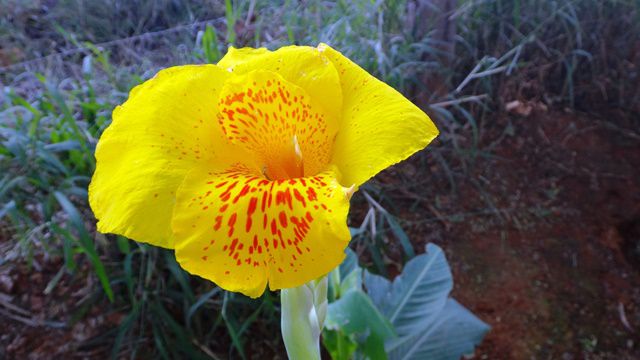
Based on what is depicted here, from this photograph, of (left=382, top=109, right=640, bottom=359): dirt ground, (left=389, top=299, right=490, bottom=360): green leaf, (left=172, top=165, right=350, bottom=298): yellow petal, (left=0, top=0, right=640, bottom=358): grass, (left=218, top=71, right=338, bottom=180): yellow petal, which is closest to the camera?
(left=172, top=165, right=350, bottom=298): yellow petal

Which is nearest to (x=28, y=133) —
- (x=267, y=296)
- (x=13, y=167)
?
(x=13, y=167)

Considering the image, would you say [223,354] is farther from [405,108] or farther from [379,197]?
[405,108]

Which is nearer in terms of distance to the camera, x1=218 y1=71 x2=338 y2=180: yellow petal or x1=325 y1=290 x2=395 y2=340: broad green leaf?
x1=218 y1=71 x2=338 y2=180: yellow petal

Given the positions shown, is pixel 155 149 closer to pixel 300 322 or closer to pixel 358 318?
pixel 300 322

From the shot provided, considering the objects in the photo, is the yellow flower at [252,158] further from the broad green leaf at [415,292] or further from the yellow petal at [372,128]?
the broad green leaf at [415,292]

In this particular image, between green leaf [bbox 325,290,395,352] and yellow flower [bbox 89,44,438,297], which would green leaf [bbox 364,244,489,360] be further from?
yellow flower [bbox 89,44,438,297]

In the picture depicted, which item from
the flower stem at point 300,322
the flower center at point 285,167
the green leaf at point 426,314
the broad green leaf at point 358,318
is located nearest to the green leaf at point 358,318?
the broad green leaf at point 358,318

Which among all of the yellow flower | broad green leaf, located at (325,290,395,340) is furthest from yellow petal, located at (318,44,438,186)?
broad green leaf, located at (325,290,395,340)
